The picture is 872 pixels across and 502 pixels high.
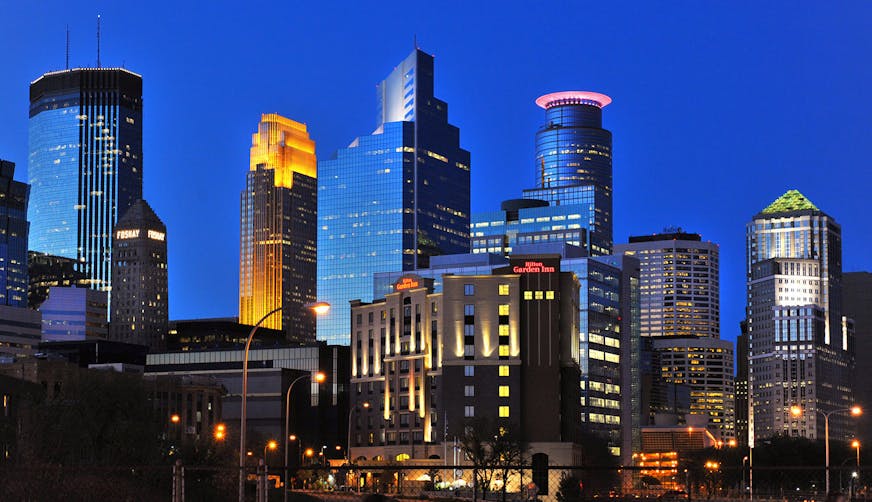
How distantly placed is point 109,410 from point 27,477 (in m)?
48.0

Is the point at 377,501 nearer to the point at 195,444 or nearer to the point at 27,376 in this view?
the point at 195,444

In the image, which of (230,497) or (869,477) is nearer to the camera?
(230,497)

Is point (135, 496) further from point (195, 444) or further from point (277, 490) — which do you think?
point (195, 444)

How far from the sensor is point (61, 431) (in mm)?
76625

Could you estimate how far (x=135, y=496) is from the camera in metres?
54.5

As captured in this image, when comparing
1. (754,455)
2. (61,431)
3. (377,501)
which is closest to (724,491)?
(61,431)

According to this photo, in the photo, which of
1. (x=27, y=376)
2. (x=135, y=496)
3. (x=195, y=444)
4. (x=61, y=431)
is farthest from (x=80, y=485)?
(x=27, y=376)

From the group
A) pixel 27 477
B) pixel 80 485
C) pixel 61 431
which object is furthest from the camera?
pixel 61 431

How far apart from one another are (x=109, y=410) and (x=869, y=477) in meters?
66.5

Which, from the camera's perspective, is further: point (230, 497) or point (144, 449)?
point (144, 449)

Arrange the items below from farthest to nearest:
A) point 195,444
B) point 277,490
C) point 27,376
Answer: point 27,376, point 195,444, point 277,490

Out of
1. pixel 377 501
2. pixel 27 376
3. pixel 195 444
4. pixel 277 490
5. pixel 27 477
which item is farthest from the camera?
pixel 27 376

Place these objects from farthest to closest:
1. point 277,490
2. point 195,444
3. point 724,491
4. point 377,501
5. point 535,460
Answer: point 724,491
point 195,444
point 277,490
point 535,460
point 377,501

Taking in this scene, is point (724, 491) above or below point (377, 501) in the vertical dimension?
below
